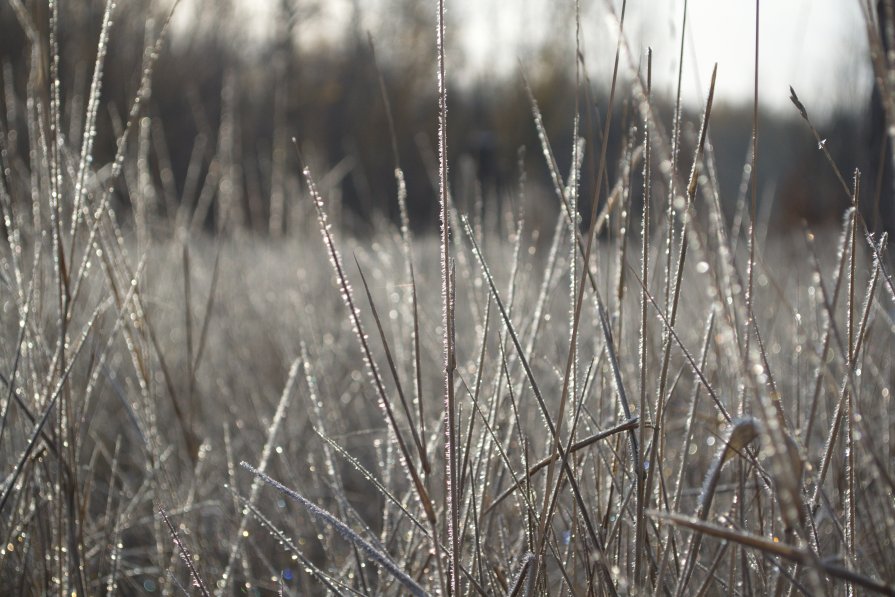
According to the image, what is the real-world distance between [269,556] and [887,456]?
37.8 inches

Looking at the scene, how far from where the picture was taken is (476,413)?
794 millimetres

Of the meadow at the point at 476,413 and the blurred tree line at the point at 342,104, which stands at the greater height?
the blurred tree line at the point at 342,104

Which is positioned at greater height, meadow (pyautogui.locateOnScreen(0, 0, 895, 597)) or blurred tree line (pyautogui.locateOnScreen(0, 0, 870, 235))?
blurred tree line (pyautogui.locateOnScreen(0, 0, 870, 235))

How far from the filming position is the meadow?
22.0 inches

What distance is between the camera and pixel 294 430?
168 centimetres

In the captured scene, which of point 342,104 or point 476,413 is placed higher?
point 342,104

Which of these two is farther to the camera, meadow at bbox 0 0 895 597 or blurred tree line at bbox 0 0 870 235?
blurred tree line at bbox 0 0 870 235

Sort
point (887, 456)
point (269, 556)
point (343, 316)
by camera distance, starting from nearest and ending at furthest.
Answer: point (887, 456), point (269, 556), point (343, 316)

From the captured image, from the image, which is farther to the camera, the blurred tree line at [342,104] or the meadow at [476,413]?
the blurred tree line at [342,104]

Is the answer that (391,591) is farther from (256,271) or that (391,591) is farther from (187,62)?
(187,62)

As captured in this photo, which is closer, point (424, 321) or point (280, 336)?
point (424, 321)

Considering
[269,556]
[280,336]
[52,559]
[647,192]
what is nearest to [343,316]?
[280,336]

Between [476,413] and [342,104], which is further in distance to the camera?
[342,104]

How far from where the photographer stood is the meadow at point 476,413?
56 centimetres
